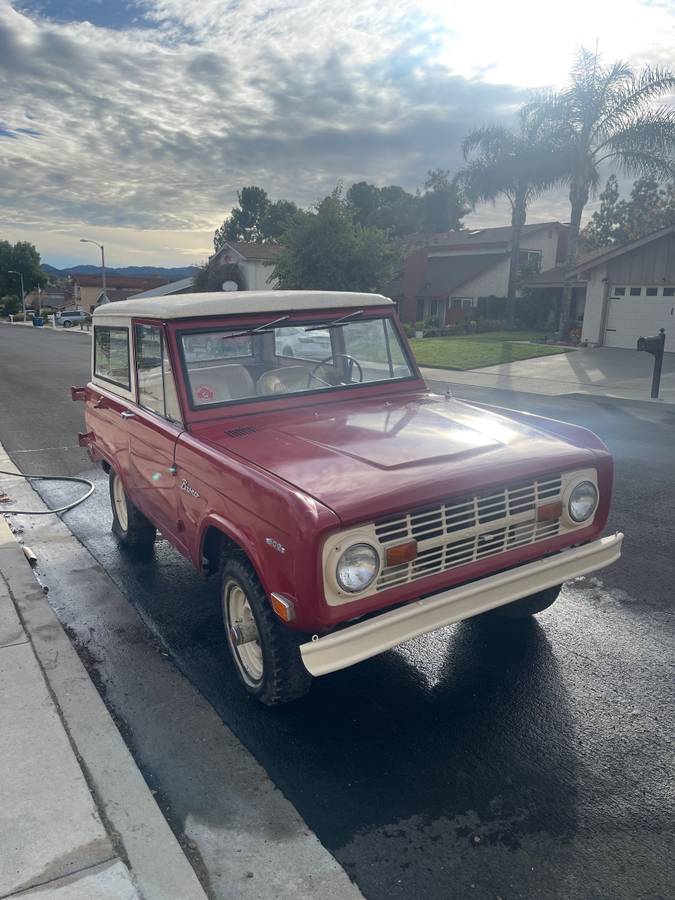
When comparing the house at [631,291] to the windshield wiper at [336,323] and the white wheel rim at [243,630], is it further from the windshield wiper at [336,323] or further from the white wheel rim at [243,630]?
the white wheel rim at [243,630]

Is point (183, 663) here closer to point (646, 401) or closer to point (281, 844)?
point (281, 844)

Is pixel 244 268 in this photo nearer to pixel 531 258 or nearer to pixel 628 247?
pixel 531 258

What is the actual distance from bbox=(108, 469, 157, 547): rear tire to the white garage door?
68.3 ft

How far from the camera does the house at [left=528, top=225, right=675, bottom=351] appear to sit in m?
22.2

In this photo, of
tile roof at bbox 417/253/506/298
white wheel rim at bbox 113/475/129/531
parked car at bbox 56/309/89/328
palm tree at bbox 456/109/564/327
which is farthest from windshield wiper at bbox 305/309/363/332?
parked car at bbox 56/309/89/328

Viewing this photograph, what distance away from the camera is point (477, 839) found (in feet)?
9.20

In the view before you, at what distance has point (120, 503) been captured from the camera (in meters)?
6.19

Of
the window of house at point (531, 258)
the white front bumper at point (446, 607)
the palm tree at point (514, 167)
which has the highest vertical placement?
the palm tree at point (514, 167)

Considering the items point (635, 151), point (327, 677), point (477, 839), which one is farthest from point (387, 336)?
point (635, 151)

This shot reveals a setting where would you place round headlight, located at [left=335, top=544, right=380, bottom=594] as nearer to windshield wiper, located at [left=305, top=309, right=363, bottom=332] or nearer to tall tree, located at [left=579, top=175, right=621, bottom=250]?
windshield wiper, located at [left=305, top=309, right=363, bottom=332]

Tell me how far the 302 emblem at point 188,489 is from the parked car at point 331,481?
43 millimetres

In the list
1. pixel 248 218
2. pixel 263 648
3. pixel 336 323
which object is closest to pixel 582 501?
pixel 263 648

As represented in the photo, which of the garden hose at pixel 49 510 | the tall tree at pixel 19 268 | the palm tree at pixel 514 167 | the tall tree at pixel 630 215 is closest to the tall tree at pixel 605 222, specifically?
the tall tree at pixel 630 215

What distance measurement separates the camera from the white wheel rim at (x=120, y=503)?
6.08 metres
